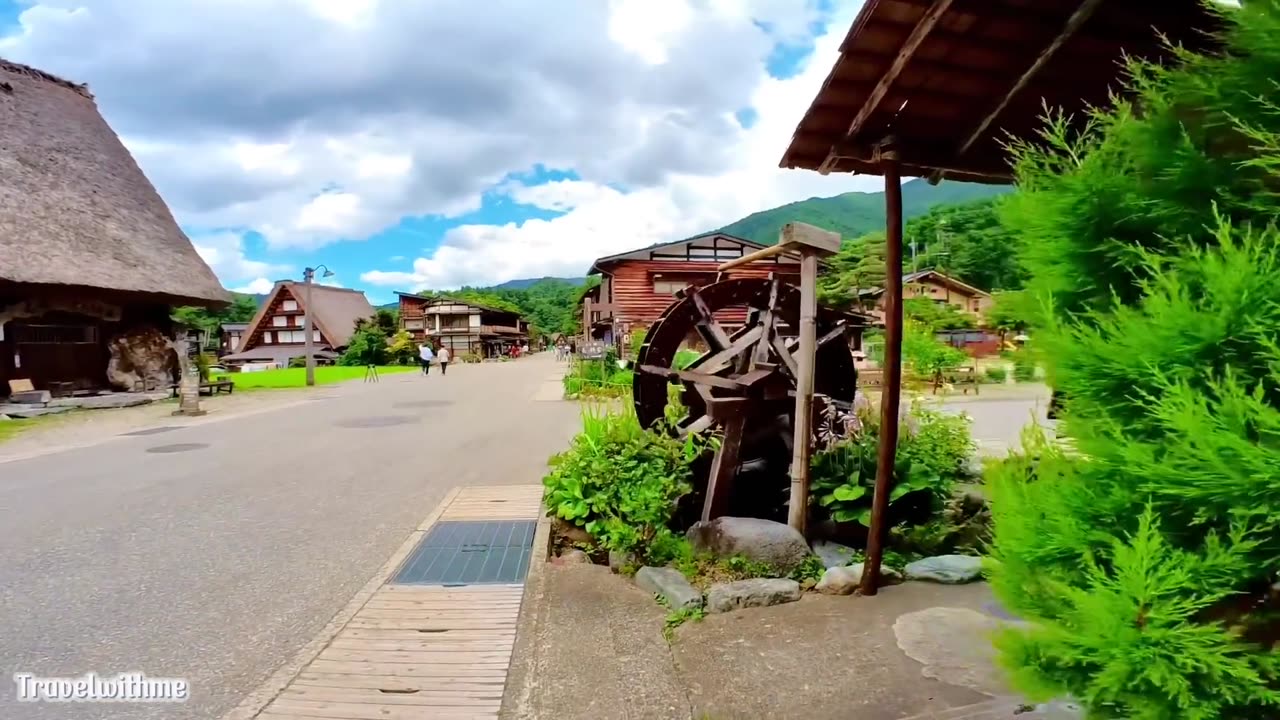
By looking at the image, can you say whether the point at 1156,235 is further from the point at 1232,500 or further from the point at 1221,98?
the point at 1232,500

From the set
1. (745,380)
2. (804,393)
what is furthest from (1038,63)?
(745,380)

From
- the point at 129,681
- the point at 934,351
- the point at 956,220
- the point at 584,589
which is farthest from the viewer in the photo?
the point at 956,220

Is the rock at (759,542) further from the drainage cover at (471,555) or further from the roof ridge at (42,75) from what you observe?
the roof ridge at (42,75)

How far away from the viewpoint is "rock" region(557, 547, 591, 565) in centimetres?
521

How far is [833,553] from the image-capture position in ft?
17.0

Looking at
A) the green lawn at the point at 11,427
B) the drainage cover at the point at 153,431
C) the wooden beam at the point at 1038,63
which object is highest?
the wooden beam at the point at 1038,63

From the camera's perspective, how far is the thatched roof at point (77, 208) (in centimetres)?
1659

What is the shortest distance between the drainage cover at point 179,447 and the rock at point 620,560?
9542 millimetres

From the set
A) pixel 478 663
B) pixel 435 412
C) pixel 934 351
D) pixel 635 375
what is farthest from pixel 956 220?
pixel 478 663

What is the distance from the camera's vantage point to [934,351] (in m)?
19.7

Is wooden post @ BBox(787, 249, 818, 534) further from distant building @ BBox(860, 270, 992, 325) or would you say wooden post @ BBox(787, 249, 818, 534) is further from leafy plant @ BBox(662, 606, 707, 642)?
distant building @ BBox(860, 270, 992, 325)

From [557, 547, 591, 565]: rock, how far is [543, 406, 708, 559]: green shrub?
0.51ft

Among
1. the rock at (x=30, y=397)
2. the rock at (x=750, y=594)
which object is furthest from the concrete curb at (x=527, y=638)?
the rock at (x=30, y=397)

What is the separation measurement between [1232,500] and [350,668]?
12.0 ft
